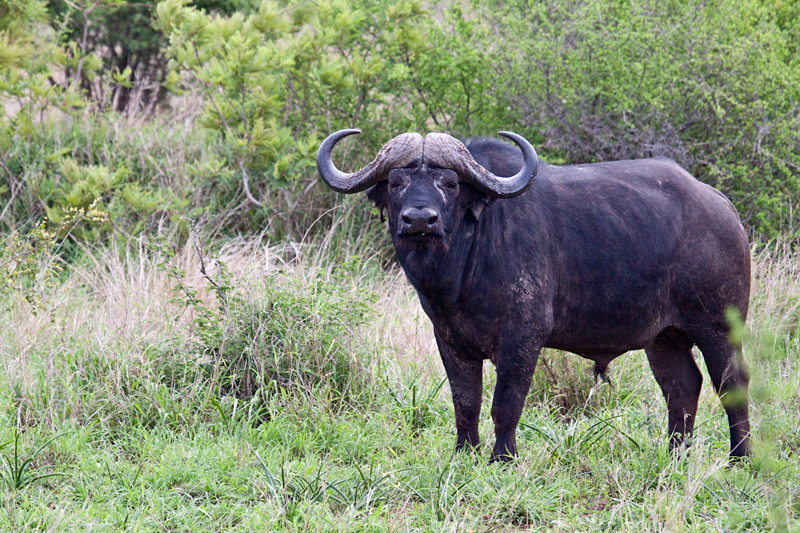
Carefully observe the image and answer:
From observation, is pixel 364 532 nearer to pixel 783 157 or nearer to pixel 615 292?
pixel 615 292

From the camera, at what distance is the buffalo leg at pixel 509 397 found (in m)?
4.16

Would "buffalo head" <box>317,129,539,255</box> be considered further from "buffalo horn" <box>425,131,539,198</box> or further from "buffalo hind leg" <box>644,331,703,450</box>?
"buffalo hind leg" <box>644,331,703,450</box>

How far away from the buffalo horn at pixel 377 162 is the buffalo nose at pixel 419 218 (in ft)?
1.18

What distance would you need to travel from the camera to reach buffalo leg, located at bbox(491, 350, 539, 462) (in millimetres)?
4164

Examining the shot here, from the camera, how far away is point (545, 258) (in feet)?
13.9

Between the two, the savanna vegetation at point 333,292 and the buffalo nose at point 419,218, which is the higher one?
the buffalo nose at point 419,218

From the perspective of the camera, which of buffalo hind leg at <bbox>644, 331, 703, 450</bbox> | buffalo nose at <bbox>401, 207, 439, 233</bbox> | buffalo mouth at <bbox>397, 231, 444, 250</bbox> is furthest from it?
buffalo hind leg at <bbox>644, 331, 703, 450</bbox>

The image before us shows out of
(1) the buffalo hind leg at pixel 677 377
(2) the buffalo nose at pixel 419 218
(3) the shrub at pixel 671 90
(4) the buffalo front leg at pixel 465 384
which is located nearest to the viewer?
(2) the buffalo nose at pixel 419 218

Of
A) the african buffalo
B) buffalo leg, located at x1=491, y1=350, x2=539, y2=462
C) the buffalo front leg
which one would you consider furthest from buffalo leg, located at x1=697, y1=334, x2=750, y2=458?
the buffalo front leg

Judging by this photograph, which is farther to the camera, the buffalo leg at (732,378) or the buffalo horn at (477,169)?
the buffalo leg at (732,378)

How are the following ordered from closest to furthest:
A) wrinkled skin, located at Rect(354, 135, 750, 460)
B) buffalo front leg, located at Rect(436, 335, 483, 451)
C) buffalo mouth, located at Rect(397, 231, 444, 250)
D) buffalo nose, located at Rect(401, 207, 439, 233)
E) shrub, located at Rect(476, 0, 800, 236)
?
buffalo nose, located at Rect(401, 207, 439, 233), buffalo mouth, located at Rect(397, 231, 444, 250), wrinkled skin, located at Rect(354, 135, 750, 460), buffalo front leg, located at Rect(436, 335, 483, 451), shrub, located at Rect(476, 0, 800, 236)

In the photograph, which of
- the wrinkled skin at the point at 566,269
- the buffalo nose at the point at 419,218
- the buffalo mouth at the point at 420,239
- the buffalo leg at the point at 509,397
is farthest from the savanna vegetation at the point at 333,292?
the buffalo nose at the point at 419,218

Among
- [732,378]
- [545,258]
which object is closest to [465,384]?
[545,258]

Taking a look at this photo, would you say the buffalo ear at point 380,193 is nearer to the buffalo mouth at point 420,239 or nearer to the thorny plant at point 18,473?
the buffalo mouth at point 420,239
